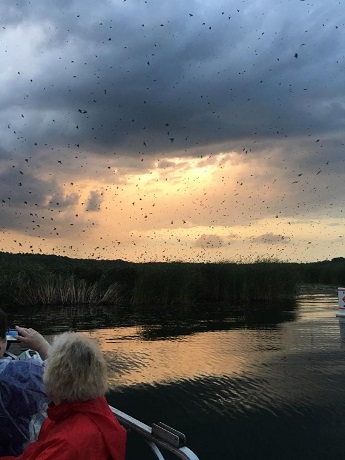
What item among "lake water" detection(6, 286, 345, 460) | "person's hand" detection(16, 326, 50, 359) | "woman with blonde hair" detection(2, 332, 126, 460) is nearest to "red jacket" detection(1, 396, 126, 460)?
"woman with blonde hair" detection(2, 332, 126, 460)

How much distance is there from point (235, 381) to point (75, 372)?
6464mm

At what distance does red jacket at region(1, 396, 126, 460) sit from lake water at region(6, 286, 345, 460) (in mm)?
3380

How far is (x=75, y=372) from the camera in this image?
7.30 feet

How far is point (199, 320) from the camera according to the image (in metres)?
17.5

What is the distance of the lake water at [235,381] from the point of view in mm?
5770

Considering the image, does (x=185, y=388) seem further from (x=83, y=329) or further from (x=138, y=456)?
(x=83, y=329)

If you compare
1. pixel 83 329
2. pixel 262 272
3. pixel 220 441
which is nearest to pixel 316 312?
pixel 262 272

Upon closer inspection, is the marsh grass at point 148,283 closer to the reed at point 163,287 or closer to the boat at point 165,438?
the reed at point 163,287

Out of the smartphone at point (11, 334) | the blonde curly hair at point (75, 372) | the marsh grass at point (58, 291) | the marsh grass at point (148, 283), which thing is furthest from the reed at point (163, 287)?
the blonde curly hair at point (75, 372)

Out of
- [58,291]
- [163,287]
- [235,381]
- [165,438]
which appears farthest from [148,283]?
[165,438]

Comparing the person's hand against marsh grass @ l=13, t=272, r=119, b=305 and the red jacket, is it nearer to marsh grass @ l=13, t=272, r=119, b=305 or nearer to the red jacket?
the red jacket

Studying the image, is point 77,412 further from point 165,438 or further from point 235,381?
point 235,381

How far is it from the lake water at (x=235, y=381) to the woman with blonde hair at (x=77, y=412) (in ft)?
11.1

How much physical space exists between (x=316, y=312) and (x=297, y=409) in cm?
1343
